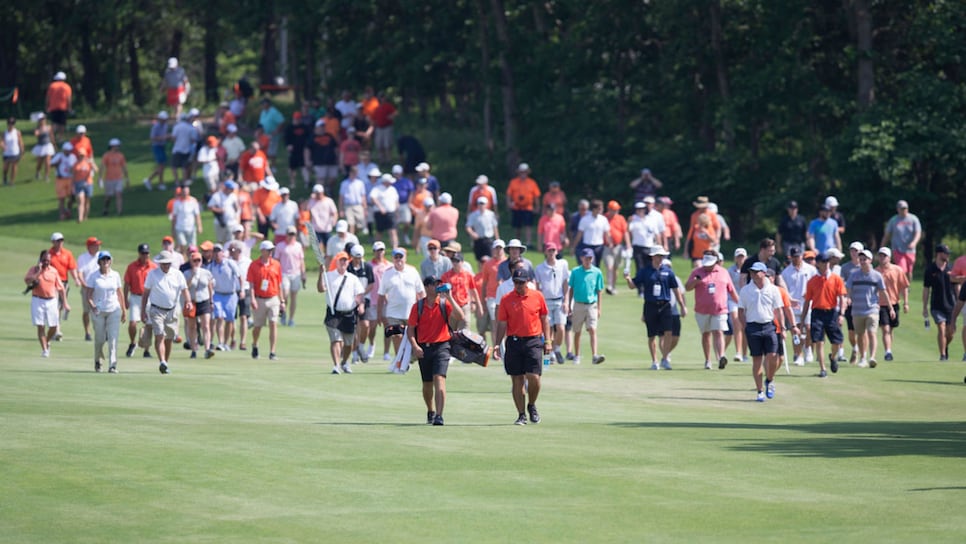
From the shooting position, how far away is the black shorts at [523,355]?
18.6m

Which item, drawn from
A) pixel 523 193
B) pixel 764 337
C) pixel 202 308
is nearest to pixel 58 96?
pixel 523 193

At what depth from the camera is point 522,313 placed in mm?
18578

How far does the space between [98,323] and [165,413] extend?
15.2 feet

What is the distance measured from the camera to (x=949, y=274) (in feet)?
91.7

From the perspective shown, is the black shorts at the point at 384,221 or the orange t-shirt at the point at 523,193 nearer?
the black shorts at the point at 384,221

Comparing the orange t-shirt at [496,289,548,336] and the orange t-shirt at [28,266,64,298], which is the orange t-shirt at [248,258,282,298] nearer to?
the orange t-shirt at [28,266,64,298]

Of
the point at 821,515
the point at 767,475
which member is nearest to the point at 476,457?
the point at 767,475

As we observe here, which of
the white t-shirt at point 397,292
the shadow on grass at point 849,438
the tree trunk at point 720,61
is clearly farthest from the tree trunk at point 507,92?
the shadow on grass at point 849,438

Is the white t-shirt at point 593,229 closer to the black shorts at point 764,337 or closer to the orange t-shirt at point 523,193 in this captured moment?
the orange t-shirt at point 523,193

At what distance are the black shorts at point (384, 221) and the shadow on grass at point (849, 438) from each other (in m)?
18.6

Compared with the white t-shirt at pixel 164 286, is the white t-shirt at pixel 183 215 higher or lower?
higher

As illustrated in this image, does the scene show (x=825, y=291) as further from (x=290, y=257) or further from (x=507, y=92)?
(x=507, y=92)

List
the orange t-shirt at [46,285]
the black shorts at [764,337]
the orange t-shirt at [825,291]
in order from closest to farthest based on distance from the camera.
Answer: the black shorts at [764,337] → the orange t-shirt at [825,291] → the orange t-shirt at [46,285]

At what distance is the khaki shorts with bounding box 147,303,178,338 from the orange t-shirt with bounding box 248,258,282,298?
8.01 ft
